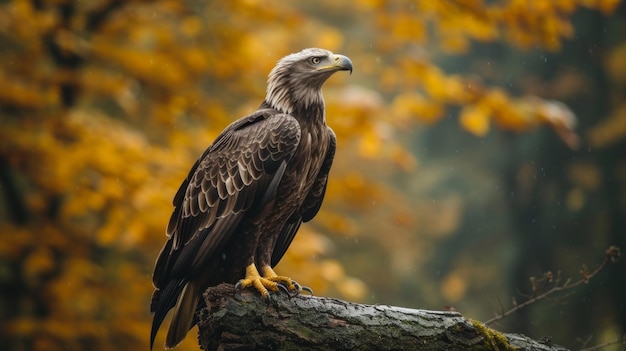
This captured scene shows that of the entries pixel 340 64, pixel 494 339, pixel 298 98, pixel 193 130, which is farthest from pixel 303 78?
pixel 193 130

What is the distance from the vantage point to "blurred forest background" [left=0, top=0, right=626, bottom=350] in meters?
5.68

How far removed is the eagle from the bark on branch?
0.97 ft

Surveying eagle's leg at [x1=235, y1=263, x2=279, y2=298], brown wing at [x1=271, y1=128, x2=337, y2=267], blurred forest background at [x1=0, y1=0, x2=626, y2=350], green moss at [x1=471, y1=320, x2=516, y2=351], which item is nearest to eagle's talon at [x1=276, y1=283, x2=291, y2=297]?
eagle's leg at [x1=235, y1=263, x2=279, y2=298]

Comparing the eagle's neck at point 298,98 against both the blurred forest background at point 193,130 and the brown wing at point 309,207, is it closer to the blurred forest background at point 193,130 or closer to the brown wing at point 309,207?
the brown wing at point 309,207

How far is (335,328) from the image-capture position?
10.1 feet

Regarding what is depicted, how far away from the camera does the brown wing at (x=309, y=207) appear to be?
12.8 ft

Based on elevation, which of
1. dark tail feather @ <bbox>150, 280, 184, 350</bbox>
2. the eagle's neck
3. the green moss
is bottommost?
the green moss

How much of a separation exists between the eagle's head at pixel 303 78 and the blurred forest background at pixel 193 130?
1.52m

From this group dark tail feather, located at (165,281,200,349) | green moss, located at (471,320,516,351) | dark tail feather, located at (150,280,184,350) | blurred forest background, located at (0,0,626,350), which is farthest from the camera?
blurred forest background, located at (0,0,626,350)

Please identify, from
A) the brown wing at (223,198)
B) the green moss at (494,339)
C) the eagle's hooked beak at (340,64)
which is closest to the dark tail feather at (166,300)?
the brown wing at (223,198)

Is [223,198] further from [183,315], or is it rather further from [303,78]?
[303,78]

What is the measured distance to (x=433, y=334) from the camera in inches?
119

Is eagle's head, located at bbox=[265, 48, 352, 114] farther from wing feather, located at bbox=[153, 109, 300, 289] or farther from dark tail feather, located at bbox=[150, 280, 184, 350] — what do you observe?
dark tail feather, located at bbox=[150, 280, 184, 350]

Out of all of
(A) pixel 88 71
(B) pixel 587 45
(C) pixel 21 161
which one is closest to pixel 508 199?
(B) pixel 587 45
